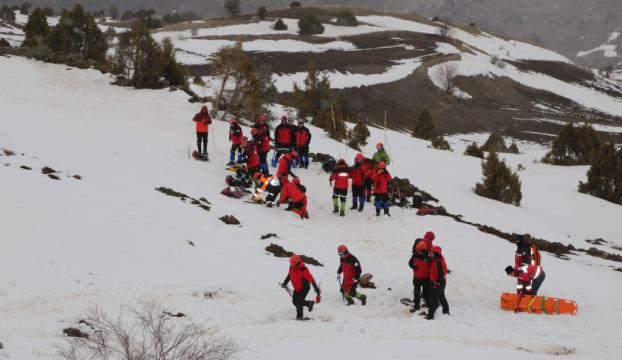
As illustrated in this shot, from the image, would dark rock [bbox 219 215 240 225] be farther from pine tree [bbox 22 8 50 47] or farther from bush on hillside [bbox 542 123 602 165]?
bush on hillside [bbox 542 123 602 165]

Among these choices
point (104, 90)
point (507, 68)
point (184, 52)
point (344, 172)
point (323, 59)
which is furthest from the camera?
point (507, 68)

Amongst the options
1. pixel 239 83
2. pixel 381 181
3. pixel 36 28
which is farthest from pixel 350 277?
pixel 36 28

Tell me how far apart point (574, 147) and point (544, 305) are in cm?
2519

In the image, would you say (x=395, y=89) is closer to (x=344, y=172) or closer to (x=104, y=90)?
(x=104, y=90)

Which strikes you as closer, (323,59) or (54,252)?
(54,252)

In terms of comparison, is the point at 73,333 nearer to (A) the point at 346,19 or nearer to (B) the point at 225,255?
(B) the point at 225,255

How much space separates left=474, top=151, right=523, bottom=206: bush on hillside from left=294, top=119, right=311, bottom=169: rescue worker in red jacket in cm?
784

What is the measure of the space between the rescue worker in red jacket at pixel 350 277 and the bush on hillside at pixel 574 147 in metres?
26.1

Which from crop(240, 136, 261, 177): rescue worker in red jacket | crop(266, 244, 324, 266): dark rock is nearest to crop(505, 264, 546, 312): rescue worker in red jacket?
crop(266, 244, 324, 266): dark rock

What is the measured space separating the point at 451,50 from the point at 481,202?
227 ft

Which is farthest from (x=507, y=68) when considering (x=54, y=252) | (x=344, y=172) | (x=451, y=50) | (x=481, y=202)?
(x=54, y=252)

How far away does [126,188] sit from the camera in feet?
46.2

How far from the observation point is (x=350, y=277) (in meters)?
10.5

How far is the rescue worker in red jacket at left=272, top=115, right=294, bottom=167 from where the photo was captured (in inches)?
758
